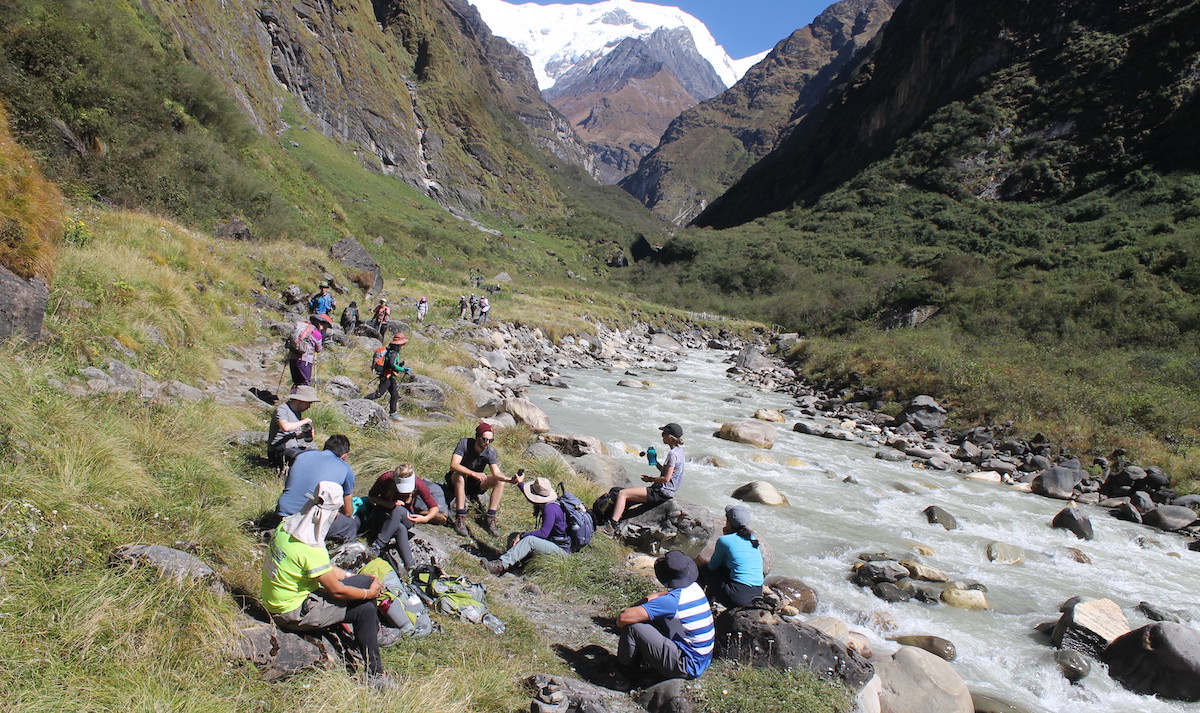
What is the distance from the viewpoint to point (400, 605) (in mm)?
4402

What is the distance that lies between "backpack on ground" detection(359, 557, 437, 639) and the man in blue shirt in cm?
62

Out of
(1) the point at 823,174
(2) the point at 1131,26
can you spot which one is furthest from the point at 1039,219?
(1) the point at 823,174

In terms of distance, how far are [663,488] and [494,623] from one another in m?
3.40

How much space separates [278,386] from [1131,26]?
8897 centimetres

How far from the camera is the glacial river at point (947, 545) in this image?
19.2ft

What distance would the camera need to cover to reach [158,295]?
31.4 feet

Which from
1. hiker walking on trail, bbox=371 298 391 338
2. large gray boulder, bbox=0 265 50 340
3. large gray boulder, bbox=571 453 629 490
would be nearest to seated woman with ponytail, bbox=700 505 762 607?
large gray boulder, bbox=571 453 629 490

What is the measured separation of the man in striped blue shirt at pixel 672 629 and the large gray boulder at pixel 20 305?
667 centimetres

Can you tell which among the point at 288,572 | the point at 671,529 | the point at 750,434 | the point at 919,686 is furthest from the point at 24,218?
the point at 750,434

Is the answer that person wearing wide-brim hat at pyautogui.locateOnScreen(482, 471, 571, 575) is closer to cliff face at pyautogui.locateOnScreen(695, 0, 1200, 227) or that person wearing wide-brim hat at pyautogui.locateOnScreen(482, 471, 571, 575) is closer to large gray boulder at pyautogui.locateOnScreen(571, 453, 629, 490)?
large gray boulder at pyautogui.locateOnScreen(571, 453, 629, 490)

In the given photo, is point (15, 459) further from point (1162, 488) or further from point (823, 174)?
point (823, 174)

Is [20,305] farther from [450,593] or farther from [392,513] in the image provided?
[450,593]

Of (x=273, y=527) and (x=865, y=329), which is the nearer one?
(x=273, y=527)

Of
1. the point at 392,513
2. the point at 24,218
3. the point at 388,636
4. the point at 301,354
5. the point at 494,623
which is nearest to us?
the point at 388,636
